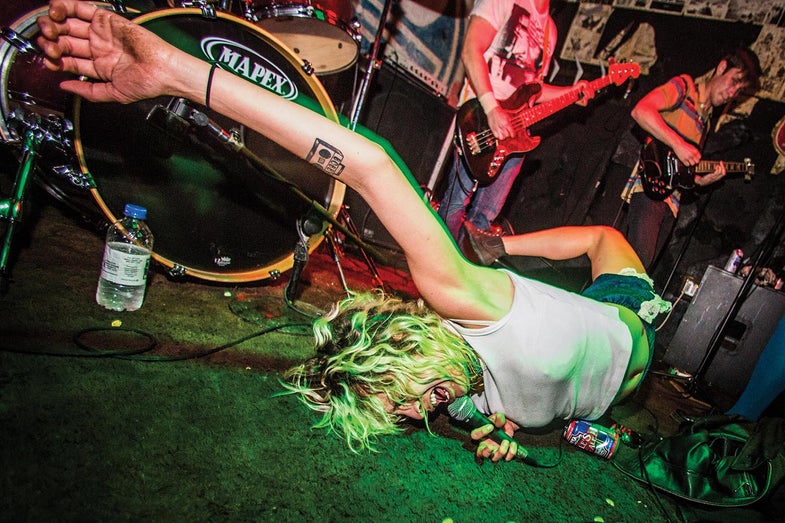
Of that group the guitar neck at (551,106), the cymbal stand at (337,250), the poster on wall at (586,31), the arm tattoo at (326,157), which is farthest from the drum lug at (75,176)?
the poster on wall at (586,31)

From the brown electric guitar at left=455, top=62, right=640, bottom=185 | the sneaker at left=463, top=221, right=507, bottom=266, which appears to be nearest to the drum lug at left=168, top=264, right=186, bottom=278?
the sneaker at left=463, top=221, right=507, bottom=266

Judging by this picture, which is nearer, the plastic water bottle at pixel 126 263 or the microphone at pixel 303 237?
the plastic water bottle at pixel 126 263

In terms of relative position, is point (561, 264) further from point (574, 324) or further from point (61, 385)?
point (61, 385)

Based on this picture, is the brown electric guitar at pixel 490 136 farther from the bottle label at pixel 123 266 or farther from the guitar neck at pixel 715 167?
the bottle label at pixel 123 266

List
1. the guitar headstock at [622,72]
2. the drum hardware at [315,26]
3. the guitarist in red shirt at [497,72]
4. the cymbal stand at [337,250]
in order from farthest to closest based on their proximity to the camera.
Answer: the guitar headstock at [622,72] < the guitarist in red shirt at [497,72] < the cymbal stand at [337,250] < the drum hardware at [315,26]

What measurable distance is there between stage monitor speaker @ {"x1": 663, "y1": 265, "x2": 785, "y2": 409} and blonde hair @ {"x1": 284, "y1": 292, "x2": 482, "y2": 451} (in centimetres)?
305

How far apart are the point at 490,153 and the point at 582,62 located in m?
2.58

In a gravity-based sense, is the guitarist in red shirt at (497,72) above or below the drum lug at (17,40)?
above

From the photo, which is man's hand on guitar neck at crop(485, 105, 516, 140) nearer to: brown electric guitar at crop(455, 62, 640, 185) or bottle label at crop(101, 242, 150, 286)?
brown electric guitar at crop(455, 62, 640, 185)

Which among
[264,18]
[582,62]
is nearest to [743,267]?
[582,62]

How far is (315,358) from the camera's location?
154 centimetres

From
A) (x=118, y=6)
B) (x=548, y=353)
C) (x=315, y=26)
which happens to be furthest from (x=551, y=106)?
(x=118, y=6)

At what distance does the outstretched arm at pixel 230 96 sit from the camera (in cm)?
96

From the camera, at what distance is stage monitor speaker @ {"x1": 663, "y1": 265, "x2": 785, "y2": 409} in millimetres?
3084
